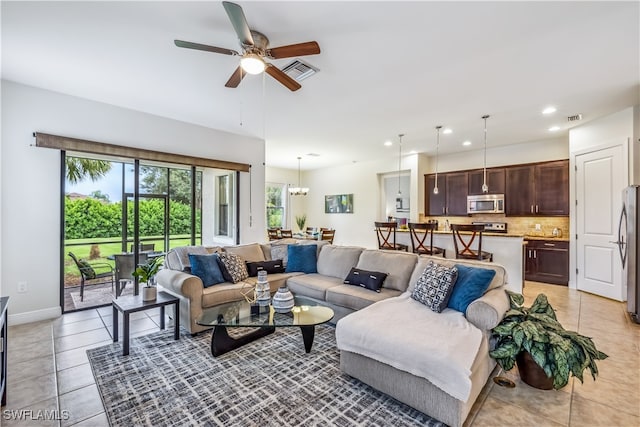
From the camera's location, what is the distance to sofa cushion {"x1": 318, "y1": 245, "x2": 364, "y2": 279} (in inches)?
151

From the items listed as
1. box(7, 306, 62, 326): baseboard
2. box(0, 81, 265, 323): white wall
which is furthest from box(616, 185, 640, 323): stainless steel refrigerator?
box(7, 306, 62, 326): baseboard

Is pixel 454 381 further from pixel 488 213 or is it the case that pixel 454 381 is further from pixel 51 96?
pixel 488 213

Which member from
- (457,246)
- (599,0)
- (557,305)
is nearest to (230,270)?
(457,246)

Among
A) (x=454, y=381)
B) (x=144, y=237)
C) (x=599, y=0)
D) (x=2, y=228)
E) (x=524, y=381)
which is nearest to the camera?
(x=454, y=381)

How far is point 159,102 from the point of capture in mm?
3973

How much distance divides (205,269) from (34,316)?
2209mm

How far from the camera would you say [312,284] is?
3580mm

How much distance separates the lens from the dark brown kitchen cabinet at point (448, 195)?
22.2 feet

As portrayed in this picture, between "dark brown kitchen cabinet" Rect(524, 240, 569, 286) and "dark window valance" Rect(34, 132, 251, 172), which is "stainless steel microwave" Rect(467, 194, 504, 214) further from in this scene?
"dark window valance" Rect(34, 132, 251, 172)

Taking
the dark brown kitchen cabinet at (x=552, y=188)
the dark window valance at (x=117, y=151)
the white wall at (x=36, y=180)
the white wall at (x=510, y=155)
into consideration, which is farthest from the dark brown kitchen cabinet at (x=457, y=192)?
the white wall at (x=36, y=180)

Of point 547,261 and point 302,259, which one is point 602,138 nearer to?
point 547,261

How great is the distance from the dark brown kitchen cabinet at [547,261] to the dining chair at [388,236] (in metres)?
2.51

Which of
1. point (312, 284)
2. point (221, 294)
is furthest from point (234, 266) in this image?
point (312, 284)

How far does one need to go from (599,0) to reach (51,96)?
5.62m
